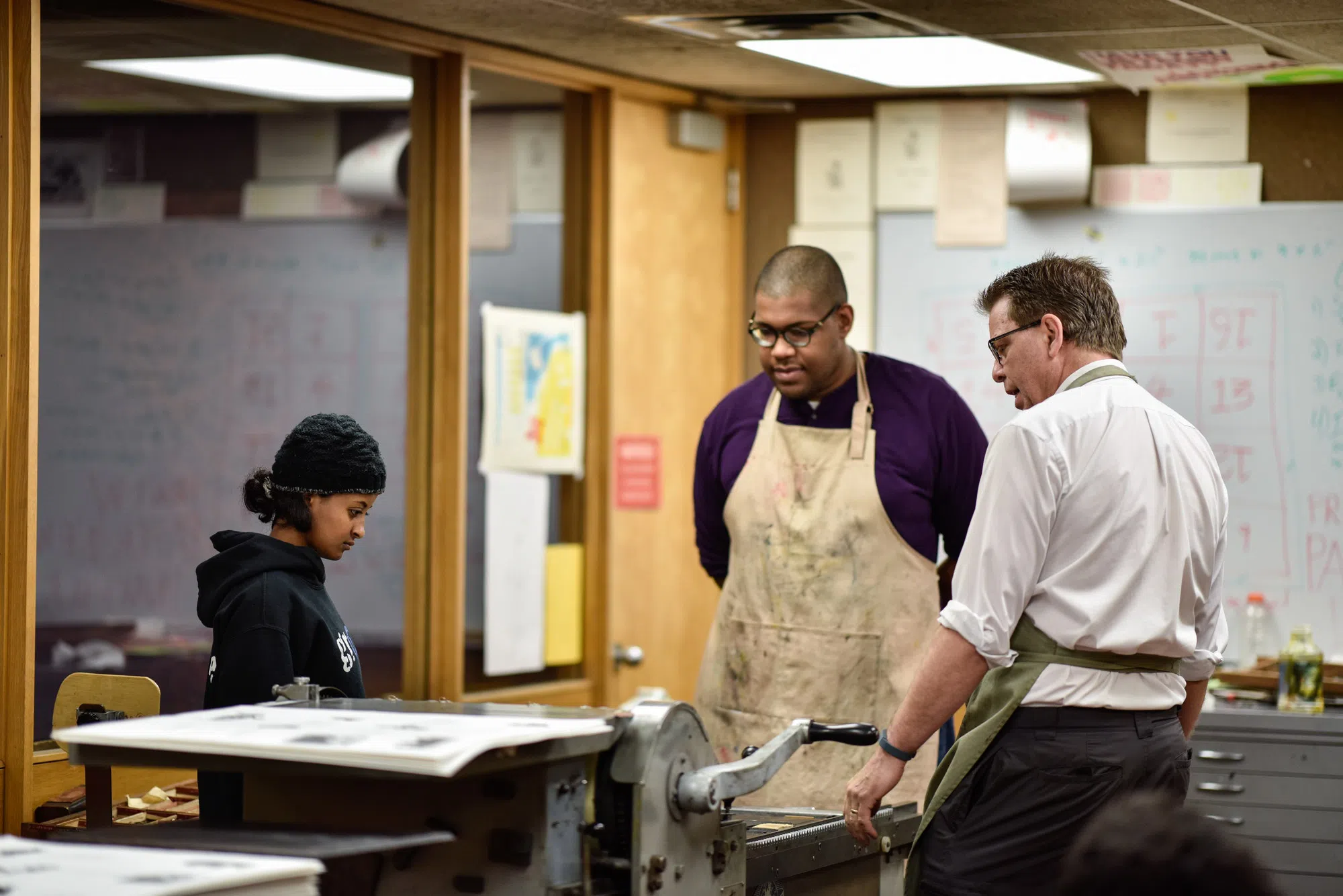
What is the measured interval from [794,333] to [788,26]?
0.91 meters

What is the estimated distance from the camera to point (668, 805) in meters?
2.23

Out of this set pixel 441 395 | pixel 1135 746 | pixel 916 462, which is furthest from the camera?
pixel 441 395

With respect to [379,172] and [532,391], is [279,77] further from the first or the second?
[532,391]

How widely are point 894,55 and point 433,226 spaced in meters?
1.29

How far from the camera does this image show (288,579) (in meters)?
2.59

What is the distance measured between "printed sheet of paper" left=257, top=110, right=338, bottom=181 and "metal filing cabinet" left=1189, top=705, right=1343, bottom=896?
110 inches

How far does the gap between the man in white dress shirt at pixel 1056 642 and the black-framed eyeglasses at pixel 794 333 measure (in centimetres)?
100

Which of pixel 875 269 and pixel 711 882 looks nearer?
pixel 711 882

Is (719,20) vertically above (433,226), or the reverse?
(719,20)

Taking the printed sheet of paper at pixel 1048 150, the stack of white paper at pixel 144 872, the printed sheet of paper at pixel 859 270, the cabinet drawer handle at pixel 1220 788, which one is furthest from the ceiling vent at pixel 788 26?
the stack of white paper at pixel 144 872

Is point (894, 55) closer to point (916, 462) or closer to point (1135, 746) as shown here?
point (916, 462)

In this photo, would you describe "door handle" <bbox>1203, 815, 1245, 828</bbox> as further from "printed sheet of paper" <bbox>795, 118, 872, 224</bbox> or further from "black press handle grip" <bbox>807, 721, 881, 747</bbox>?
"black press handle grip" <bbox>807, 721, 881, 747</bbox>

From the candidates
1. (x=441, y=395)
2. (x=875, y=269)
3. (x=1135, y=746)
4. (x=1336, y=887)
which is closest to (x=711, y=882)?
(x=1135, y=746)

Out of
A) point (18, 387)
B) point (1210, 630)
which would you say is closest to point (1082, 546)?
point (1210, 630)
